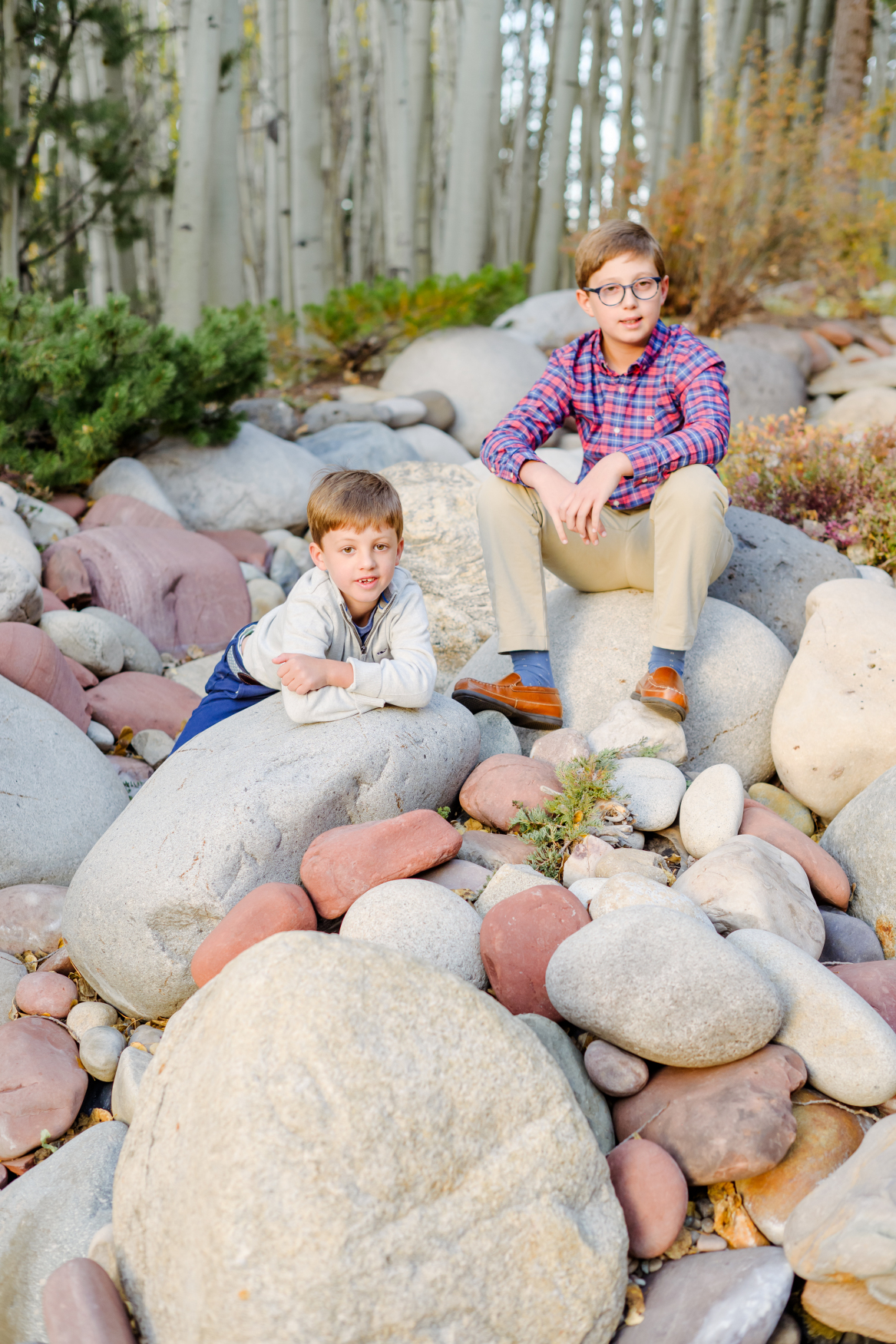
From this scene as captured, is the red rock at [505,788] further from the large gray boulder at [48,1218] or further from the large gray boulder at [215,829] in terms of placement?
the large gray boulder at [48,1218]

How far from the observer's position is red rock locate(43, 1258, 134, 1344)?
163 centimetres

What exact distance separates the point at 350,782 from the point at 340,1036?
1152mm

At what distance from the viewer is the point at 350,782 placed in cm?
285

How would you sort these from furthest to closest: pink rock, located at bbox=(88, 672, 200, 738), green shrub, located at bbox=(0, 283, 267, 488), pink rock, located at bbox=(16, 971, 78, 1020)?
green shrub, located at bbox=(0, 283, 267, 488)
pink rock, located at bbox=(88, 672, 200, 738)
pink rock, located at bbox=(16, 971, 78, 1020)

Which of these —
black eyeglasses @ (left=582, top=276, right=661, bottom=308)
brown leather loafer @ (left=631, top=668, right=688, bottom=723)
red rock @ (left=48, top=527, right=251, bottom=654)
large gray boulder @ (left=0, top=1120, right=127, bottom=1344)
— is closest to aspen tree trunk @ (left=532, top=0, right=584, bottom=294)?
red rock @ (left=48, top=527, right=251, bottom=654)

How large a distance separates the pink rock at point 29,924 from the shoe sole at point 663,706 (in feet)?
6.33

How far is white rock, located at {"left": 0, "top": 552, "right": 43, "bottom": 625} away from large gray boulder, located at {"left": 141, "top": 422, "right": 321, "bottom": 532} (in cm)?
174

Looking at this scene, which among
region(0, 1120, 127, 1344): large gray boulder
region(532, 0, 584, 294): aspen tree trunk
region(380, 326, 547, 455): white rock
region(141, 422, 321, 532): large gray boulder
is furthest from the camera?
region(532, 0, 584, 294): aspen tree trunk

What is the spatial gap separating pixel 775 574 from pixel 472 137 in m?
6.63

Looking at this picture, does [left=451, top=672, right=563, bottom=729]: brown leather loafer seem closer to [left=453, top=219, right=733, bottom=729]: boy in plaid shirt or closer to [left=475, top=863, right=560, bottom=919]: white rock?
[left=453, top=219, right=733, bottom=729]: boy in plaid shirt

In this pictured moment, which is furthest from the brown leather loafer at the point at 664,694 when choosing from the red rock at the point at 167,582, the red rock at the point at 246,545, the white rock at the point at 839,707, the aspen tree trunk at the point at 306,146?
the aspen tree trunk at the point at 306,146

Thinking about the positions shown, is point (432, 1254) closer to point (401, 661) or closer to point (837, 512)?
point (401, 661)

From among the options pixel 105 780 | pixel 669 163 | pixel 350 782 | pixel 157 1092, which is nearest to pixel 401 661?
pixel 350 782

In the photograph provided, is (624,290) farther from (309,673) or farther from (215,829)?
(215,829)
